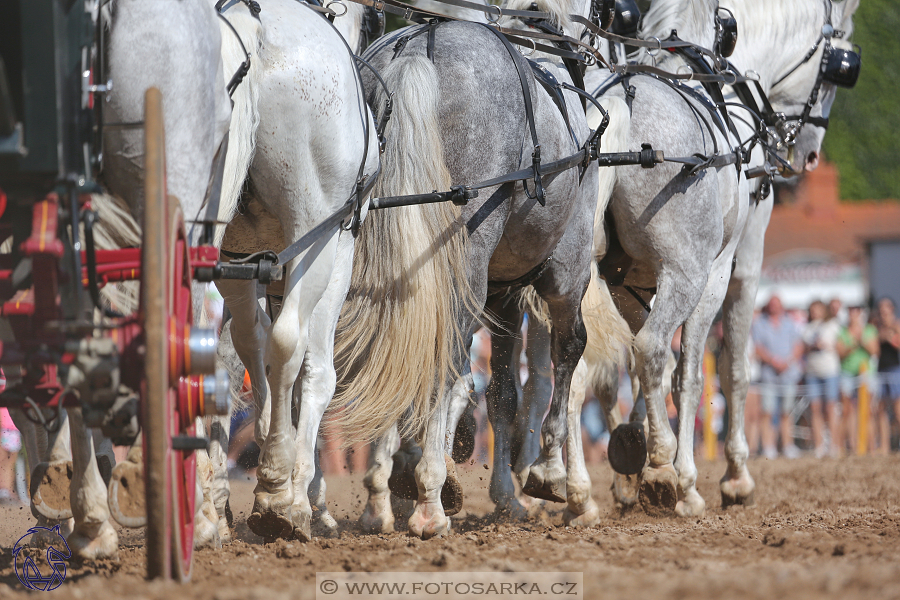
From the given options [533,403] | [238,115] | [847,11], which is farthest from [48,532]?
[847,11]

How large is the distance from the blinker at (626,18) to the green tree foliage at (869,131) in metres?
23.7

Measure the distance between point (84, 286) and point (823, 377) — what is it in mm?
9366

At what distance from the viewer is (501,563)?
8.99 feet

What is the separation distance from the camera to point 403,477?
4.55 meters

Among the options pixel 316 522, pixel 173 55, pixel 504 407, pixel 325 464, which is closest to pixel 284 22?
pixel 173 55

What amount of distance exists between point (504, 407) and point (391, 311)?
170 centimetres

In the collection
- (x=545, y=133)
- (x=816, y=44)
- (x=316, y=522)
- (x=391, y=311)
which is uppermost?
(x=816, y=44)

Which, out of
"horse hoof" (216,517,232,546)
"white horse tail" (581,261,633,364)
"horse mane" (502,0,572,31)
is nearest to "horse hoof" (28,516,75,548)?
"horse hoof" (216,517,232,546)

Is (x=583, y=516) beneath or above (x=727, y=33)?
beneath

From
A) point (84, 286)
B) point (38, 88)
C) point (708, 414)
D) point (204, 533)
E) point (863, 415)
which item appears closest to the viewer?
point (38, 88)

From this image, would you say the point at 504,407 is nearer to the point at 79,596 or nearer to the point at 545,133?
the point at 545,133

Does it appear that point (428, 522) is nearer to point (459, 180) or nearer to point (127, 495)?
point (459, 180)

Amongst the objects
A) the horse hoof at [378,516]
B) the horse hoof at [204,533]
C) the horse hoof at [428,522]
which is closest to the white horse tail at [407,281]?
the horse hoof at [428,522]

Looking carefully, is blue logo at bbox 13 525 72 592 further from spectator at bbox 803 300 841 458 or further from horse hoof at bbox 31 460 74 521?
spectator at bbox 803 300 841 458
